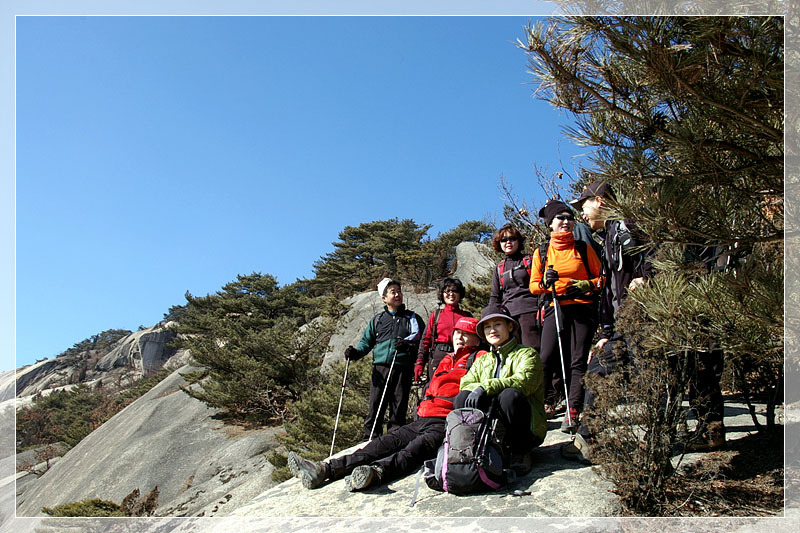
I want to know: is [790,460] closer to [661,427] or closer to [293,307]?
[661,427]

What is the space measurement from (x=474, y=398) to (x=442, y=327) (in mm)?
1701

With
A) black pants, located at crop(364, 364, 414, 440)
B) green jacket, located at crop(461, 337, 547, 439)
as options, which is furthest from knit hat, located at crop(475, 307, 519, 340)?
black pants, located at crop(364, 364, 414, 440)

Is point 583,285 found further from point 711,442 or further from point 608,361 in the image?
point 711,442

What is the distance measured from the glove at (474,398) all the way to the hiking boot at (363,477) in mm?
801

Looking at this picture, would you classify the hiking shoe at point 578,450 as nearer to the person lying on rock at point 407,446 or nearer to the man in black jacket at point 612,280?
the man in black jacket at point 612,280

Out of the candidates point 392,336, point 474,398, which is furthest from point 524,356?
point 392,336

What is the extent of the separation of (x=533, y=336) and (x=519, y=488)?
5.26 feet

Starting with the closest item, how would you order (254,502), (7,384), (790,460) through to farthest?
(790,460) < (254,502) < (7,384)

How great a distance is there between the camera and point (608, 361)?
12.0 ft

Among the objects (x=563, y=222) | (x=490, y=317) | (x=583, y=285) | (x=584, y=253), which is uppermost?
(x=563, y=222)

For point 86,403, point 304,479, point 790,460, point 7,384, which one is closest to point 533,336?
point 790,460

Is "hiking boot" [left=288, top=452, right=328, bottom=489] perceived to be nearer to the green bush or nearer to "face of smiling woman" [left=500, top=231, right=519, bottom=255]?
"face of smiling woman" [left=500, top=231, right=519, bottom=255]

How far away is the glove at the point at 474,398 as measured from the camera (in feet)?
11.7

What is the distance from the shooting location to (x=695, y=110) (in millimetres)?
2832
